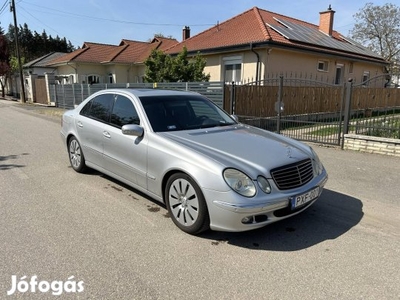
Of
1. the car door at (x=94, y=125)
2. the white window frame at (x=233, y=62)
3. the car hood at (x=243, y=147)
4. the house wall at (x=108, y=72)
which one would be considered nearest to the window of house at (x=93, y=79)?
the house wall at (x=108, y=72)

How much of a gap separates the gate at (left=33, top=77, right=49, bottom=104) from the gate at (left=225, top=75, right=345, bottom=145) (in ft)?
66.1

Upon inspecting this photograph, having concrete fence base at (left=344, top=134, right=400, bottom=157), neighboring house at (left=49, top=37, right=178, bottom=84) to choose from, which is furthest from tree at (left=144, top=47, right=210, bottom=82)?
neighboring house at (left=49, top=37, right=178, bottom=84)

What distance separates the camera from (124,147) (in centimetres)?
429

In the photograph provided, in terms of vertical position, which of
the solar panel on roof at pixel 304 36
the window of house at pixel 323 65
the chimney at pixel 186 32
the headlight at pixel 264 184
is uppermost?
the chimney at pixel 186 32

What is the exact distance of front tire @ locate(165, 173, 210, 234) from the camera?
3.31 m

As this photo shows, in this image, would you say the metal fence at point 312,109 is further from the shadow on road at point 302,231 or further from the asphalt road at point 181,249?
the shadow on road at point 302,231

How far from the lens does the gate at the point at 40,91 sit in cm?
2580

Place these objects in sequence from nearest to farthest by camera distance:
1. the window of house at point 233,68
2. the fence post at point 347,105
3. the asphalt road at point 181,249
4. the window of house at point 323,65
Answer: the asphalt road at point 181,249
the fence post at point 347,105
the window of house at point 233,68
the window of house at point 323,65

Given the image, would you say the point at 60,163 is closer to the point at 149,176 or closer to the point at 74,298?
the point at 149,176

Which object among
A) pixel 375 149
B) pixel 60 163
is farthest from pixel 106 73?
pixel 375 149

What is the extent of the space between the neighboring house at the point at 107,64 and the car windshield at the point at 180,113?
71.4 feet

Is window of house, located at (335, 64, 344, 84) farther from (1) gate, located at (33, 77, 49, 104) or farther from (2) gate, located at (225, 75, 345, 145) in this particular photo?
(1) gate, located at (33, 77, 49, 104)

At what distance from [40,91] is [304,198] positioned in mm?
28187

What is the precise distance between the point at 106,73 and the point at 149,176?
85.1 feet
